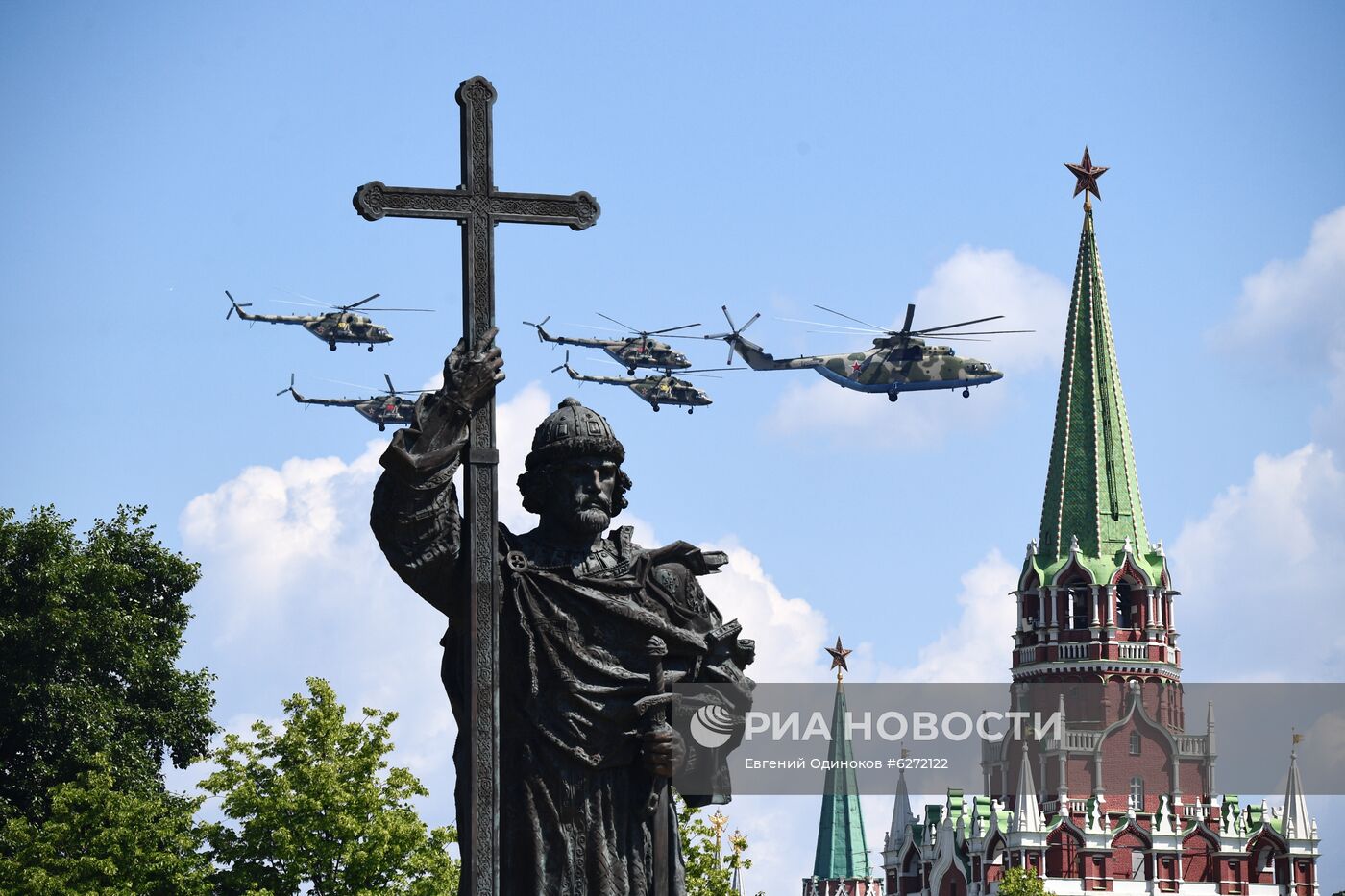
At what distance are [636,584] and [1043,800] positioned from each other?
394 ft

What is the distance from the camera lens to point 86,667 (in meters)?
50.1

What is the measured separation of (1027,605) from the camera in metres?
137

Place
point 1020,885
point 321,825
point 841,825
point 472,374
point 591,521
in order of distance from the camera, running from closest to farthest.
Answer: point 472,374, point 591,521, point 321,825, point 1020,885, point 841,825

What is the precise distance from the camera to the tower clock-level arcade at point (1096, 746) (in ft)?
Result: 418

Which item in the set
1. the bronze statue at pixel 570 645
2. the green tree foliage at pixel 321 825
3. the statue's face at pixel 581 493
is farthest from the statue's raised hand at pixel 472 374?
the green tree foliage at pixel 321 825

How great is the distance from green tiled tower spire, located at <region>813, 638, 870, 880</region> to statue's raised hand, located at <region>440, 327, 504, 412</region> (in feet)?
417

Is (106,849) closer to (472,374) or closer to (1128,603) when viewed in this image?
(472,374)

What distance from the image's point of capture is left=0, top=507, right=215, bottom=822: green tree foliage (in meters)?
49.1

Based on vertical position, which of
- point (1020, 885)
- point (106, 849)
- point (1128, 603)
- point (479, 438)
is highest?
point (1128, 603)

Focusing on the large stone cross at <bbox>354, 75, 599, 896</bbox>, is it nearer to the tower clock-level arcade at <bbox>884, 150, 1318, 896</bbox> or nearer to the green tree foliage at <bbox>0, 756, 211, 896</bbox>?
the green tree foliage at <bbox>0, 756, 211, 896</bbox>

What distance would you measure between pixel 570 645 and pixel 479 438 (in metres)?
1.10

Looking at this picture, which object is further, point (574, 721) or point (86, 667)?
point (86, 667)

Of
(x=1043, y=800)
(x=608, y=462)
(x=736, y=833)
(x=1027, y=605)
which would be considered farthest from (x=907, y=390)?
(x=608, y=462)

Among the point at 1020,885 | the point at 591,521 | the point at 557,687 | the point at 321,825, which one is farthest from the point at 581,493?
the point at 1020,885
